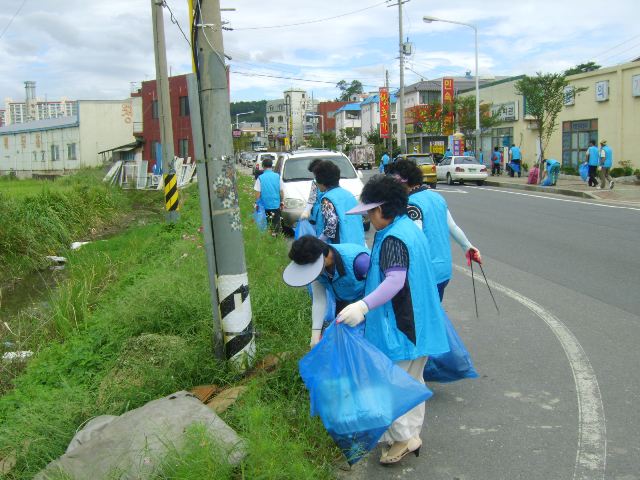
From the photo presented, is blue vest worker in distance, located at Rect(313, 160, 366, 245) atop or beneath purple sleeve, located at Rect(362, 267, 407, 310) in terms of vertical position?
atop

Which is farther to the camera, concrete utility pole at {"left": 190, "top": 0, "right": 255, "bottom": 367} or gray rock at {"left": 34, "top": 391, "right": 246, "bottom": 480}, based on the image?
concrete utility pole at {"left": 190, "top": 0, "right": 255, "bottom": 367}

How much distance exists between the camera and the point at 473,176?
30891mm

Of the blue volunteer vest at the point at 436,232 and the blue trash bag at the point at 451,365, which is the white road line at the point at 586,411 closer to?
the blue trash bag at the point at 451,365

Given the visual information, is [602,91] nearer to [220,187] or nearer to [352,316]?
[220,187]

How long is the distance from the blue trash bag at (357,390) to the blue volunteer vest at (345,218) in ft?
7.65

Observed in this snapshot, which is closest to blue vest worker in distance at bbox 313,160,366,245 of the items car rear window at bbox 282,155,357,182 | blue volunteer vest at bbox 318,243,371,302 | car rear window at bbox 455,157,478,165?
blue volunteer vest at bbox 318,243,371,302

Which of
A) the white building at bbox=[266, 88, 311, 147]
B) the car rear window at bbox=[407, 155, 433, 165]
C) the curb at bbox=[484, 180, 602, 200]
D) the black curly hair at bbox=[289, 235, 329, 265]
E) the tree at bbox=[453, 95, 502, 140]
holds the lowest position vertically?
the curb at bbox=[484, 180, 602, 200]

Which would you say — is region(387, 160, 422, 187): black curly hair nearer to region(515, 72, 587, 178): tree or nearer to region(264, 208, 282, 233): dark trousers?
region(264, 208, 282, 233): dark trousers

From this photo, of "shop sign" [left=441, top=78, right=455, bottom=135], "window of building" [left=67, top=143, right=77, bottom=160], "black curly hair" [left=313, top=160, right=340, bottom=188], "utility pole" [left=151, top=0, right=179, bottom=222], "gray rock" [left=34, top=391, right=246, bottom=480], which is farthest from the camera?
"window of building" [left=67, top=143, right=77, bottom=160]

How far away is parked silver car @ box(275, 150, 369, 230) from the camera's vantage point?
1392 cm

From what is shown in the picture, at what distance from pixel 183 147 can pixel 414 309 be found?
4577 cm

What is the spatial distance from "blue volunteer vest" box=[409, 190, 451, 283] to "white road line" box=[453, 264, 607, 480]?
132cm

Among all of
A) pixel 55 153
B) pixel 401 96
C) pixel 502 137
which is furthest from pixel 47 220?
pixel 55 153

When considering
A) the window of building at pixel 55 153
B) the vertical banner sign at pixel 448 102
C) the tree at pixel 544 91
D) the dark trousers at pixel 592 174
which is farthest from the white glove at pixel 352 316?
the window of building at pixel 55 153
